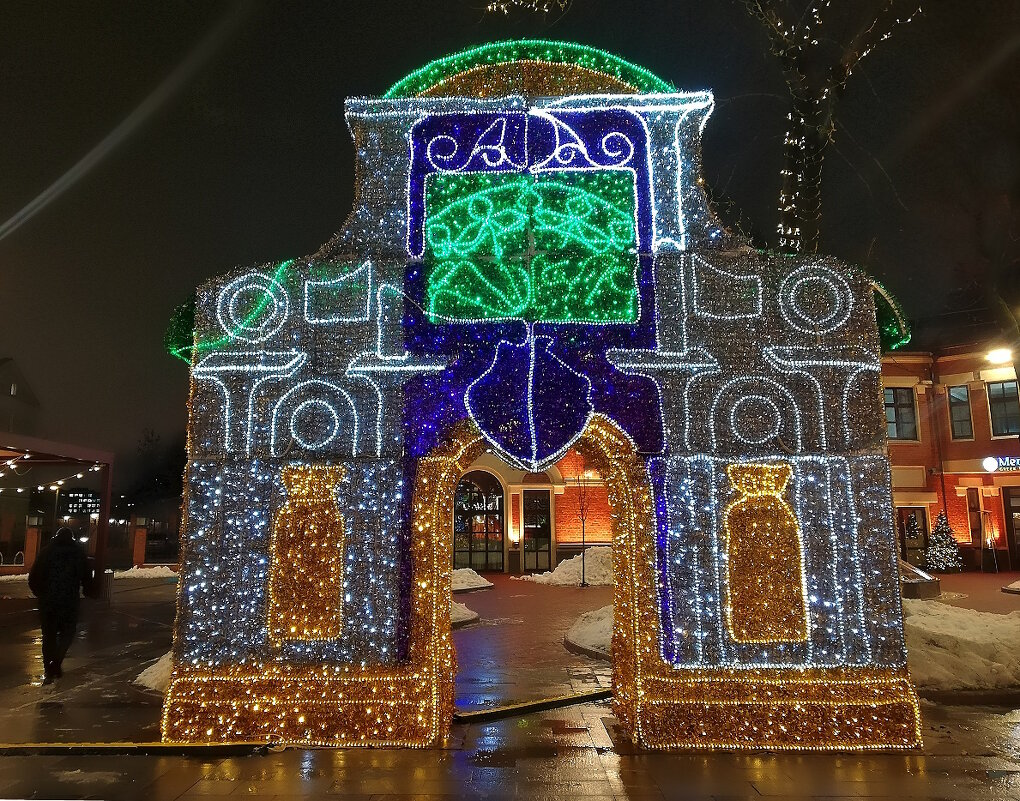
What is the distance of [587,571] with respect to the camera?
823 inches

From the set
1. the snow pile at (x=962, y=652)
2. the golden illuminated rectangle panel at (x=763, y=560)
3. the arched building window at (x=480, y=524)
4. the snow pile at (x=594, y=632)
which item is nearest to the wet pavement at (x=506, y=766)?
the snow pile at (x=962, y=652)

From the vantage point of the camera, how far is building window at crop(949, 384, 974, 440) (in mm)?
22484

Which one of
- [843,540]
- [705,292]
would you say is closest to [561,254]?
[705,292]

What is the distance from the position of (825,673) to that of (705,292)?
3396 mm

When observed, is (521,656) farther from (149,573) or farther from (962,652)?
(149,573)

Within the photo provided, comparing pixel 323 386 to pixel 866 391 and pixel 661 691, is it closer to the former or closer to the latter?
pixel 661 691

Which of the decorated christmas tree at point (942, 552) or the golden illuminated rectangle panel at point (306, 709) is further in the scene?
the decorated christmas tree at point (942, 552)

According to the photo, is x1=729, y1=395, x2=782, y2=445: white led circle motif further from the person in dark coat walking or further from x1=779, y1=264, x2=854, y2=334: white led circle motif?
the person in dark coat walking

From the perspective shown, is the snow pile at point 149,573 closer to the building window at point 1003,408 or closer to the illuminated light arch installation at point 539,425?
the illuminated light arch installation at point 539,425

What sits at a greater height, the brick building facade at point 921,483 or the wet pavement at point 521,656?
the brick building facade at point 921,483

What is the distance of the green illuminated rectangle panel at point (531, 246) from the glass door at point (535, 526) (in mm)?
18755

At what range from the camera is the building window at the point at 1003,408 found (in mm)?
21781

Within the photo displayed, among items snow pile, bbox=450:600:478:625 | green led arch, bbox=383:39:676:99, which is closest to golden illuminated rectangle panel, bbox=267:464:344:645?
green led arch, bbox=383:39:676:99

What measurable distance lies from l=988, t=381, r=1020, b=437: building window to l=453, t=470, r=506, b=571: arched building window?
16829mm
